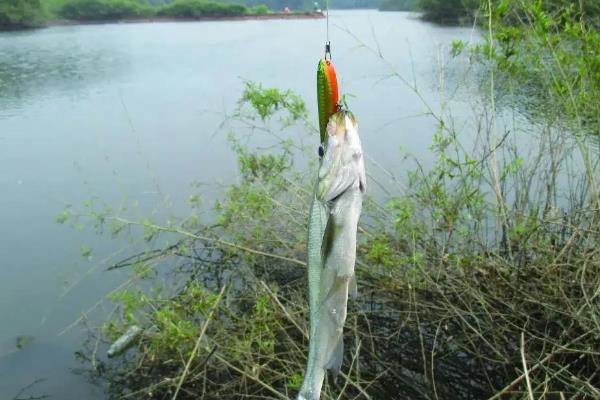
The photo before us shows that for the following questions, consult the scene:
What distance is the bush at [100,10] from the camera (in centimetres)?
5372

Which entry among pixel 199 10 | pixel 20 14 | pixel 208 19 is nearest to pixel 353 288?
pixel 20 14

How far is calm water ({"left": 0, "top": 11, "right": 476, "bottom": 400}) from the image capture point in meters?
5.89

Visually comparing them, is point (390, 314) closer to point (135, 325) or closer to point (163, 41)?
point (135, 325)

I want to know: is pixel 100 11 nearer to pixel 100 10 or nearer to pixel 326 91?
pixel 100 10

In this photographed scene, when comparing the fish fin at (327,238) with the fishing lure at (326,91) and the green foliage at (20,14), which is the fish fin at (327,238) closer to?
the fishing lure at (326,91)

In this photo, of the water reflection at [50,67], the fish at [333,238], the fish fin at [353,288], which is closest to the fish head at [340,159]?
the fish at [333,238]

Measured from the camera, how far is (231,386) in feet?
13.8

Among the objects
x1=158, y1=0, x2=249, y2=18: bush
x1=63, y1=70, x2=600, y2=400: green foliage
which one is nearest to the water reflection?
x1=63, y1=70, x2=600, y2=400: green foliage

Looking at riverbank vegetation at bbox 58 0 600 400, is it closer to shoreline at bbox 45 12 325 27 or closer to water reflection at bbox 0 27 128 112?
water reflection at bbox 0 27 128 112

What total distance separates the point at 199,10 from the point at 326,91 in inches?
2439

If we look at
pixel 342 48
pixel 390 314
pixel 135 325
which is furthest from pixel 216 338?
pixel 342 48

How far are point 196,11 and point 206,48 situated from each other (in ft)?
115

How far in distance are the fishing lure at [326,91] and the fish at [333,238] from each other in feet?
0.09

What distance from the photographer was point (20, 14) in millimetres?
42219
